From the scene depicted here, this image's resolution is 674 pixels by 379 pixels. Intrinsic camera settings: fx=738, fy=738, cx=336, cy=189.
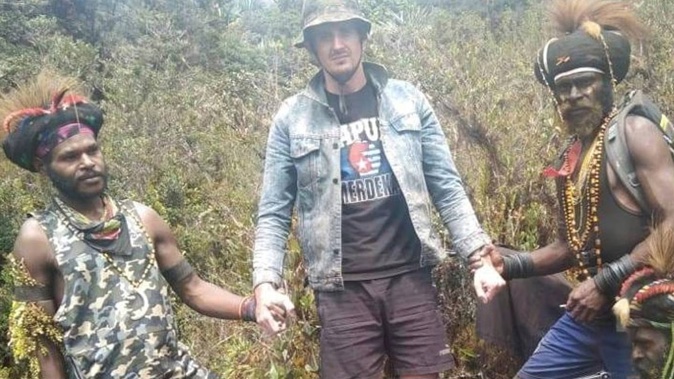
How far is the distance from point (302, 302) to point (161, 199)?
3513 mm

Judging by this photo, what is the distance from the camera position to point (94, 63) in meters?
12.2

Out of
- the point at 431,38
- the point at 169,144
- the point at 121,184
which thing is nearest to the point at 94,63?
the point at 169,144

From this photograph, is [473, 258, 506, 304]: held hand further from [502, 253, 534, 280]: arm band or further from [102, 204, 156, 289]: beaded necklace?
[102, 204, 156, 289]: beaded necklace

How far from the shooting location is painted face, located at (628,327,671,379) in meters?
2.24

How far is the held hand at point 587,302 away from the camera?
291 centimetres

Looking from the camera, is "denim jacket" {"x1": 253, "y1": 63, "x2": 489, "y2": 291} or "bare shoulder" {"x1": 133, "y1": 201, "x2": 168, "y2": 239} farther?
"denim jacket" {"x1": 253, "y1": 63, "x2": 489, "y2": 291}

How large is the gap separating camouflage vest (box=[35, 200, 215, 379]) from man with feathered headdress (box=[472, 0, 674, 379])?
1.53 m

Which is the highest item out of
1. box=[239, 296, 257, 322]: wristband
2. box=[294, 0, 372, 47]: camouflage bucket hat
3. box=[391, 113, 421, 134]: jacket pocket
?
box=[294, 0, 372, 47]: camouflage bucket hat

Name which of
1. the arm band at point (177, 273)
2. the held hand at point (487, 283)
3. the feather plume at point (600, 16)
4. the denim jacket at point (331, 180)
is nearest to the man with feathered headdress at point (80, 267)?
the arm band at point (177, 273)

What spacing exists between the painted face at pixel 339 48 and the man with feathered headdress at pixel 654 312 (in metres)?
1.38

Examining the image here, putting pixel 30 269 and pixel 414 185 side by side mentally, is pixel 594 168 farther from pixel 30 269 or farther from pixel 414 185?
pixel 30 269

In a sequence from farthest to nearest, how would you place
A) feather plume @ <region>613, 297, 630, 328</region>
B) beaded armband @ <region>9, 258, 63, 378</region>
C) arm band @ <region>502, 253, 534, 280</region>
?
arm band @ <region>502, 253, 534, 280</region>, beaded armband @ <region>9, 258, 63, 378</region>, feather plume @ <region>613, 297, 630, 328</region>

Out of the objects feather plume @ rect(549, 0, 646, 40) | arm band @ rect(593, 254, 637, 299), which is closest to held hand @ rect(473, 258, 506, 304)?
arm band @ rect(593, 254, 637, 299)

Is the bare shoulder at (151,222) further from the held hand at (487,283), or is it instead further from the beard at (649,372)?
the beard at (649,372)
